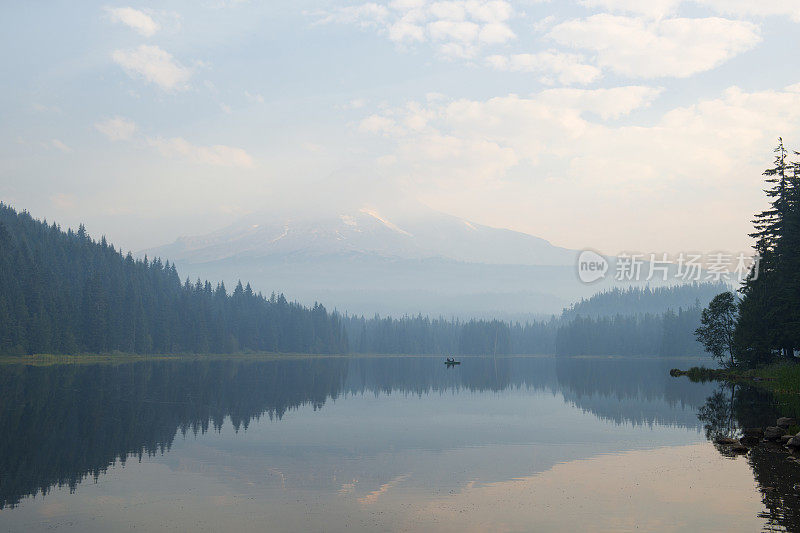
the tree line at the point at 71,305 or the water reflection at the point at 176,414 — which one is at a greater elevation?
the tree line at the point at 71,305

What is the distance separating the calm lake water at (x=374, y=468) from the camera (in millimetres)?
20656

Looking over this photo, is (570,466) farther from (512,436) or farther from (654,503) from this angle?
(512,436)

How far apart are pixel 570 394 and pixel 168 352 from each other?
139 m

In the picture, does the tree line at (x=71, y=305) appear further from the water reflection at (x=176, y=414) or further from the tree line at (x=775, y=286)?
the tree line at (x=775, y=286)

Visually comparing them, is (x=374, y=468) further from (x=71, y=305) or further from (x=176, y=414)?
(x=71, y=305)

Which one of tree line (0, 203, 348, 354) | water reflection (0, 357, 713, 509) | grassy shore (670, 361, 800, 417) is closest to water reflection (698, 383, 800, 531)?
grassy shore (670, 361, 800, 417)

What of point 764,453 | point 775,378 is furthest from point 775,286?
point 764,453

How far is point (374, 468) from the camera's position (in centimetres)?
2888

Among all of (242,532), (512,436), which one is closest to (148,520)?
(242,532)

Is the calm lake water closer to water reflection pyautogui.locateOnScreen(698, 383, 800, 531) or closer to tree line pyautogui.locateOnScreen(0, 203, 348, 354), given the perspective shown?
water reflection pyautogui.locateOnScreen(698, 383, 800, 531)

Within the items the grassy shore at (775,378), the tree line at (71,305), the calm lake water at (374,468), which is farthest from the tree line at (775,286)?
the tree line at (71,305)

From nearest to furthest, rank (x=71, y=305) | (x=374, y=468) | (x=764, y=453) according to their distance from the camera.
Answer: (x=374, y=468) → (x=764, y=453) → (x=71, y=305)

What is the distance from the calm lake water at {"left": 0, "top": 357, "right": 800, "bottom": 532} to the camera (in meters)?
20.7

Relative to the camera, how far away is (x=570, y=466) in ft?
97.8
